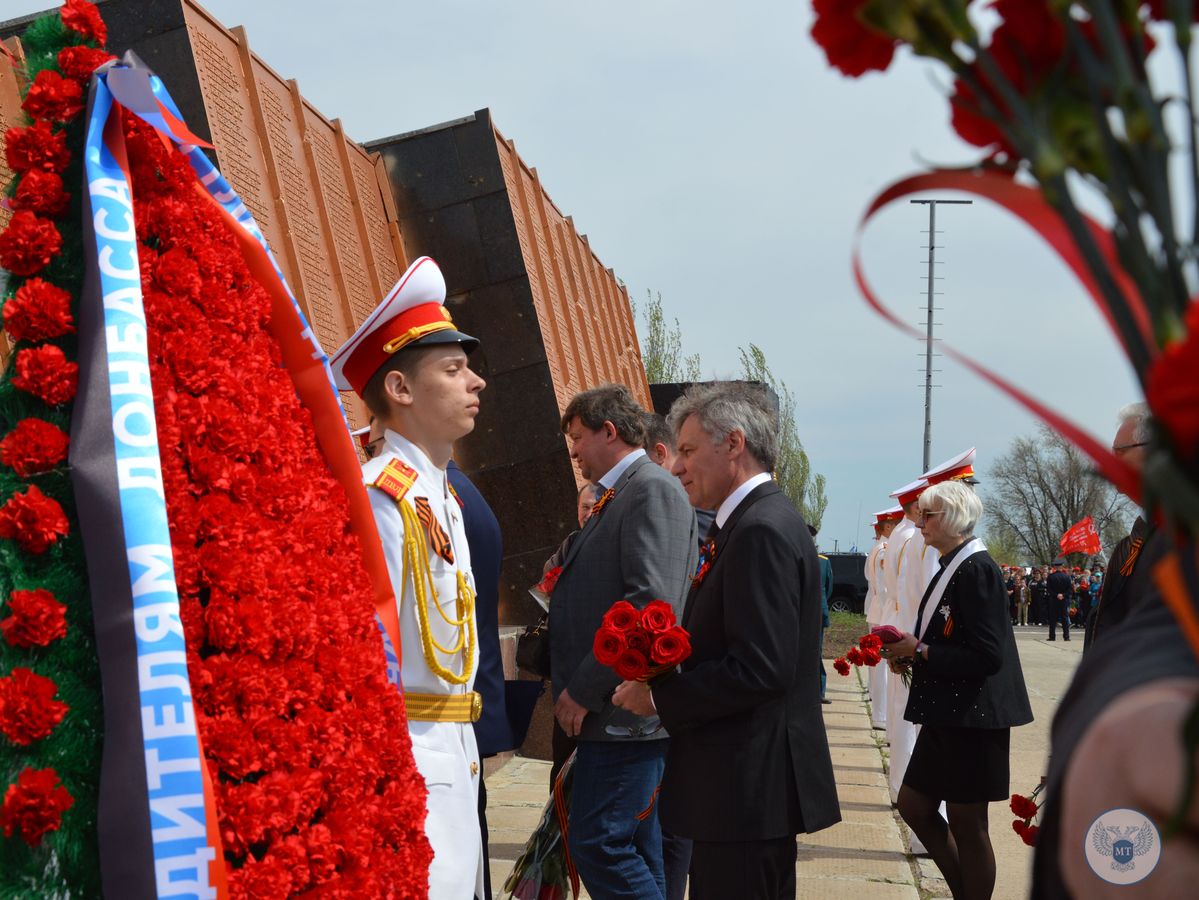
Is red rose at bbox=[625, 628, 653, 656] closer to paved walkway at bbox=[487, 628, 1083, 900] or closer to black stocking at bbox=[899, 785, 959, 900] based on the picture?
paved walkway at bbox=[487, 628, 1083, 900]

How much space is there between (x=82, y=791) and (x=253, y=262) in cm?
107

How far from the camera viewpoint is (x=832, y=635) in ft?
85.4

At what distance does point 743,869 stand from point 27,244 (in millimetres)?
2239

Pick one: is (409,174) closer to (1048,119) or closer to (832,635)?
(1048,119)

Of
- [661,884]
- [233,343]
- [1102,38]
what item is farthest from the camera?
[661,884]

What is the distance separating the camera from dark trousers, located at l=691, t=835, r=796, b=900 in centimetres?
310

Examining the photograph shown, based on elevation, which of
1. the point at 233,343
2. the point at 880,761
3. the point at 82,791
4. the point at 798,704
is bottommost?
the point at 880,761

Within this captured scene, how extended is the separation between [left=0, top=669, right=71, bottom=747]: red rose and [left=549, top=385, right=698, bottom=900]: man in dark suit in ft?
7.07

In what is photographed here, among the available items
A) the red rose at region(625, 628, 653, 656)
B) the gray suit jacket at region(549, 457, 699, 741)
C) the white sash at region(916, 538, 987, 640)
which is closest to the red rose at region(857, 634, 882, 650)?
the white sash at region(916, 538, 987, 640)

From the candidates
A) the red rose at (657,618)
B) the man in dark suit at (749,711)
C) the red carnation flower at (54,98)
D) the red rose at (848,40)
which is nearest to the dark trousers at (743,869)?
the man in dark suit at (749,711)

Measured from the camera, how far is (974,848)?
4.46m

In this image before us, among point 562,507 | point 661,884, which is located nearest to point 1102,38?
point 661,884

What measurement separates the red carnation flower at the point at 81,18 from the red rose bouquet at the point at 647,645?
6.30 feet

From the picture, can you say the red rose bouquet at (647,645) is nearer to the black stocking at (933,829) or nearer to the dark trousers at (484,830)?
the dark trousers at (484,830)
